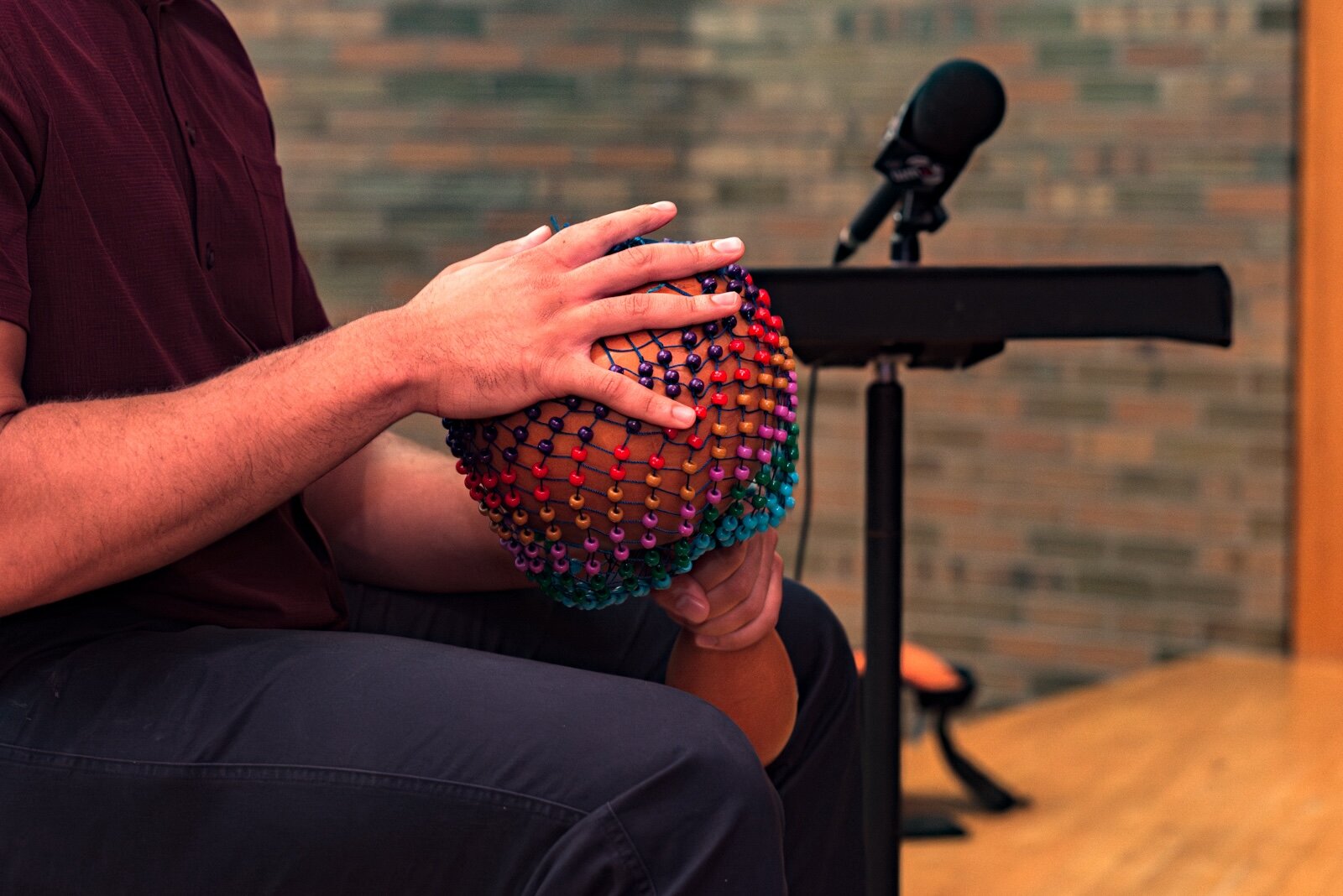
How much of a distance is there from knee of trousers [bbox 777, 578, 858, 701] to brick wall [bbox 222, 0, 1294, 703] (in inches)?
92.9

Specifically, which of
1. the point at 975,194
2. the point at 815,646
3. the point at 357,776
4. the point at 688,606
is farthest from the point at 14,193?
the point at 975,194

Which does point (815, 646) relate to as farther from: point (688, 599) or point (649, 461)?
point (649, 461)

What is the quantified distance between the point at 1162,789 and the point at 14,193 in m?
2.31

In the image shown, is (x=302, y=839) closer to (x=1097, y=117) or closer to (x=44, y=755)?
(x=44, y=755)

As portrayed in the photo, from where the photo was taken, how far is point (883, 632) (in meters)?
1.48

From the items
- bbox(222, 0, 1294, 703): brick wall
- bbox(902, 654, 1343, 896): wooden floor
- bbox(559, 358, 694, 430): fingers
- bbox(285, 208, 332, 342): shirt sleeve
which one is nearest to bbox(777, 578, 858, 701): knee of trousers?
bbox(559, 358, 694, 430): fingers

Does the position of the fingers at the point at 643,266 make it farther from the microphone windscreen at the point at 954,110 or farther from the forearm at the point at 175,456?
the microphone windscreen at the point at 954,110

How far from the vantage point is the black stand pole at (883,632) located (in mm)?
1472

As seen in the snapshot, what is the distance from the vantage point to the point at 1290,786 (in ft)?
8.66

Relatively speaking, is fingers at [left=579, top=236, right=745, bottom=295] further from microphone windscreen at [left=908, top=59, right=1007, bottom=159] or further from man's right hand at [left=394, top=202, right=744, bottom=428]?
microphone windscreen at [left=908, top=59, right=1007, bottom=159]

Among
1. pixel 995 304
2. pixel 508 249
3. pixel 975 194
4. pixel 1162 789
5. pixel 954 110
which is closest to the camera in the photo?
pixel 508 249

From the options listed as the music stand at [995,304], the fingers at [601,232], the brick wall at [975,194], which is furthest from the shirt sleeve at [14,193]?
the brick wall at [975,194]

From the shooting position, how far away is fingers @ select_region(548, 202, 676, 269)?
981mm

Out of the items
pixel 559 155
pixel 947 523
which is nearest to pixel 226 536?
pixel 559 155
